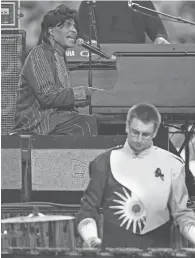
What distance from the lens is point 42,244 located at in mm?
4266

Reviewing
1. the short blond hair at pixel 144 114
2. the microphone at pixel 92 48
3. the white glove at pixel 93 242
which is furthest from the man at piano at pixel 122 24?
the white glove at pixel 93 242

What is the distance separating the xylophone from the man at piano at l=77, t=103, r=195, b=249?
44 centimetres

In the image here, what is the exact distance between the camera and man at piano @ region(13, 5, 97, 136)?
4859 mm

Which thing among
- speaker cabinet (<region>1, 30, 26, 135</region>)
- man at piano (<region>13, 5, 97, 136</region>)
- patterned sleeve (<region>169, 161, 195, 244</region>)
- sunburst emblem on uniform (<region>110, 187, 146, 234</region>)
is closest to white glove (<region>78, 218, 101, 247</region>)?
sunburst emblem on uniform (<region>110, 187, 146, 234</region>)

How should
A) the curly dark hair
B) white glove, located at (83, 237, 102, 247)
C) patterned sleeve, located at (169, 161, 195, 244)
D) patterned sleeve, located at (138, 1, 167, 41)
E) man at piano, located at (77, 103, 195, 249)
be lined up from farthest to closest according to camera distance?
patterned sleeve, located at (138, 1, 167, 41)
the curly dark hair
man at piano, located at (77, 103, 195, 249)
patterned sleeve, located at (169, 161, 195, 244)
white glove, located at (83, 237, 102, 247)

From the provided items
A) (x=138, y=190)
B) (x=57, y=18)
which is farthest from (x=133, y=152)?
(x=57, y=18)

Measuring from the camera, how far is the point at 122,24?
575cm

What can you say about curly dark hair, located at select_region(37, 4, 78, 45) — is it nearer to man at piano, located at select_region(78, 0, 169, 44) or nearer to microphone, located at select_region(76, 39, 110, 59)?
microphone, located at select_region(76, 39, 110, 59)

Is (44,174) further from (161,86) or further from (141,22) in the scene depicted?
(141,22)

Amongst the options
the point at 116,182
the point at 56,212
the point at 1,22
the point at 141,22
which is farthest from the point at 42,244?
the point at 141,22

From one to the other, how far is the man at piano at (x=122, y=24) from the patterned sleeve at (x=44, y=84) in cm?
84

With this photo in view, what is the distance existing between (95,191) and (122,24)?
209 cm

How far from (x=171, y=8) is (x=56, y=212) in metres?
2.21

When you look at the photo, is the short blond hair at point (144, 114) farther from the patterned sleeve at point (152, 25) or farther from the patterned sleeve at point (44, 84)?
the patterned sleeve at point (152, 25)
